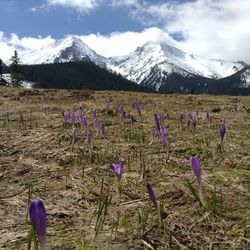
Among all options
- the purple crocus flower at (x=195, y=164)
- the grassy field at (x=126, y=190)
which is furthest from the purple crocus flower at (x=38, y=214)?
the purple crocus flower at (x=195, y=164)

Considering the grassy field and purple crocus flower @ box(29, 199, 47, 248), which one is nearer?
purple crocus flower @ box(29, 199, 47, 248)

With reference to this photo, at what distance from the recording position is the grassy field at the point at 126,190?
8.89 ft

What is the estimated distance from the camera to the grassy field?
2.71 m

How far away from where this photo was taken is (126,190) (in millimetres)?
3662

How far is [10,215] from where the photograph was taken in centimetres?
316

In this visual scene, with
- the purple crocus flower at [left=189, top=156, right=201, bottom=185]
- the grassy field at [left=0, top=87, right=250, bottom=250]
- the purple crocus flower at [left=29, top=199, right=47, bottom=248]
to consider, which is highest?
the purple crocus flower at [left=189, top=156, right=201, bottom=185]

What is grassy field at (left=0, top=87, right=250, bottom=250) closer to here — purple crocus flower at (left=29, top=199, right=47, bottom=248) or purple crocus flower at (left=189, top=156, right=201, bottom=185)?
purple crocus flower at (left=189, top=156, right=201, bottom=185)

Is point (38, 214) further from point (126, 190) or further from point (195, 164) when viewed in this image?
point (126, 190)

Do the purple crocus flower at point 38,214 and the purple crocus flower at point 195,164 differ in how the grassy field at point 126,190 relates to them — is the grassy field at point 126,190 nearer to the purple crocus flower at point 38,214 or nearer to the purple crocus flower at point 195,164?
the purple crocus flower at point 195,164

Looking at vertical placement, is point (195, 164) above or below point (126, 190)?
above

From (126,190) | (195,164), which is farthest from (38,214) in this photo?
(126,190)

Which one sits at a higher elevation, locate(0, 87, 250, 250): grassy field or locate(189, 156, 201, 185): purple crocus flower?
locate(189, 156, 201, 185): purple crocus flower

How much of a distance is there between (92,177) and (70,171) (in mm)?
335

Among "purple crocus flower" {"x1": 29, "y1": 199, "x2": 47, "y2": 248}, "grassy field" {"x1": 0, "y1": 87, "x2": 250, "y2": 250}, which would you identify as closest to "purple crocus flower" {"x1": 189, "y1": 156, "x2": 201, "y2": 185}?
"grassy field" {"x1": 0, "y1": 87, "x2": 250, "y2": 250}
